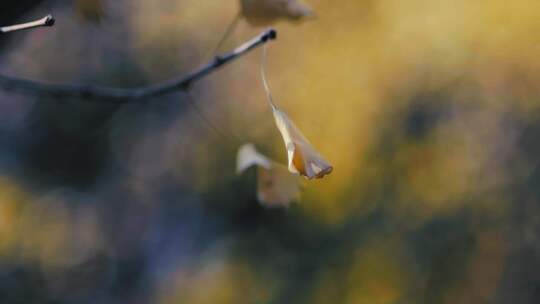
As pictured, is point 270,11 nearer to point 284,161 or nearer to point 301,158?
point 301,158

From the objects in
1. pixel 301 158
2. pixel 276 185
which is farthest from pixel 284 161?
pixel 301 158

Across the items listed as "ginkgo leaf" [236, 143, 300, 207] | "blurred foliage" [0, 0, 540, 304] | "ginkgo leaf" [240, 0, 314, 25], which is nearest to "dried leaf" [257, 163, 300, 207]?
"ginkgo leaf" [236, 143, 300, 207]

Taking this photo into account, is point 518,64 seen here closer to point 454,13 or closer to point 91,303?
point 454,13

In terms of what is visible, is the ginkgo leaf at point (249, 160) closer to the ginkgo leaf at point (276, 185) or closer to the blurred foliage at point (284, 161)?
the ginkgo leaf at point (276, 185)

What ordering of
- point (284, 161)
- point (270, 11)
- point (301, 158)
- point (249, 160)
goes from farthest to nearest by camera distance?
point (284, 161), point (249, 160), point (270, 11), point (301, 158)

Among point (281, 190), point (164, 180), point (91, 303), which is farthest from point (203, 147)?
point (281, 190)

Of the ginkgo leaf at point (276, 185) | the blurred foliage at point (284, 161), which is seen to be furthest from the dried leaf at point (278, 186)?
the blurred foliage at point (284, 161)
